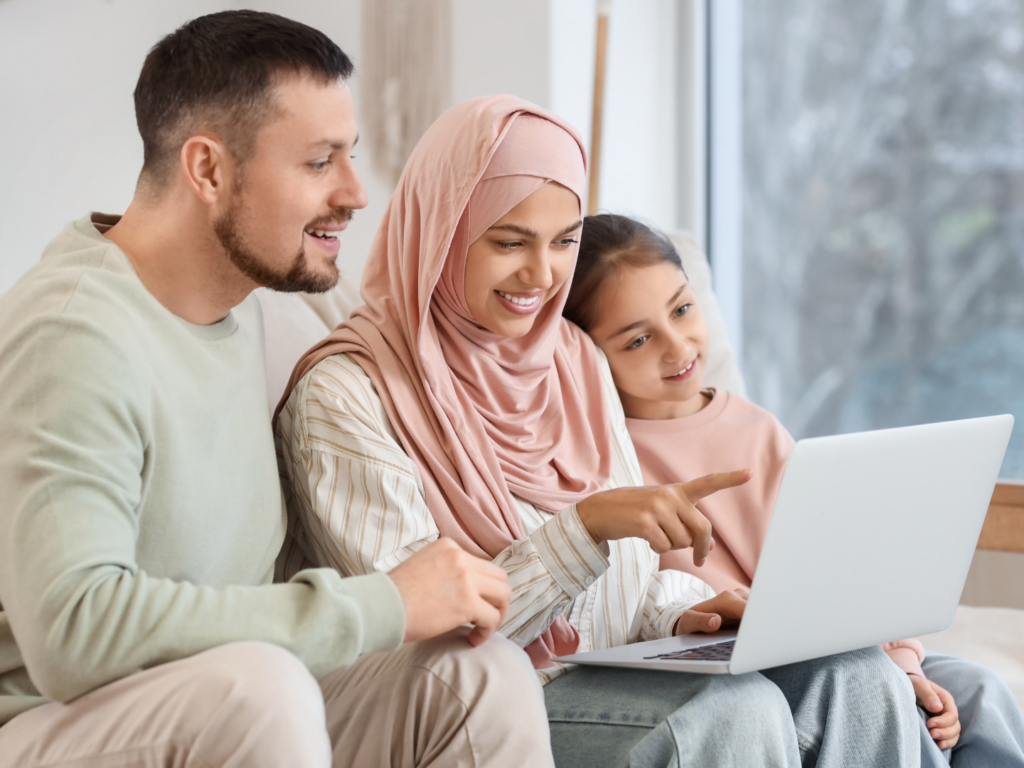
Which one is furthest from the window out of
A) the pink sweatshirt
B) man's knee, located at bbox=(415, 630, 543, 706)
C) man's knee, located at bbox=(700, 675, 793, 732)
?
man's knee, located at bbox=(415, 630, 543, 706)

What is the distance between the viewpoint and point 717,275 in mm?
3080

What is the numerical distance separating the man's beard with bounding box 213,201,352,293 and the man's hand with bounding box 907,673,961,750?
897 mm

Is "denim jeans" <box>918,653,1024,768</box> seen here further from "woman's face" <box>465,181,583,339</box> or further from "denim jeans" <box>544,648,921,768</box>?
"woman's face" <box>465,181,583,339</box>

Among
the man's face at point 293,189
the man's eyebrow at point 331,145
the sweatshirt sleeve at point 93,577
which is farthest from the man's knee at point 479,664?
the man's eyebrow at point 331,145

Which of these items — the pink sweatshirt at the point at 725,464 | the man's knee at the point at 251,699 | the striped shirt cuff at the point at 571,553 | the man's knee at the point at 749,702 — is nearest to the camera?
the man's knee at the point at 251,699

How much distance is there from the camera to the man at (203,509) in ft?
2.53

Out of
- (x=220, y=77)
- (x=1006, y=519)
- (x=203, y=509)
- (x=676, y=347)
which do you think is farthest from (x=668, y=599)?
(x=220, y=77)

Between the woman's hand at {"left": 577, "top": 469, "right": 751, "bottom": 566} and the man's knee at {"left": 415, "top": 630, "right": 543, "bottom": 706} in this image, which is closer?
the man's knee at {"left": 415, "top": 630, "right": 543, "bottom": 706}

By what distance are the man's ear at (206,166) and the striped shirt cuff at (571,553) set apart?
54 centimetres

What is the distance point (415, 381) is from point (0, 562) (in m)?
0.56

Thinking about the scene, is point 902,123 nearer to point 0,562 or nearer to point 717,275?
point 717,275

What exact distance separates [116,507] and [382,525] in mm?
356

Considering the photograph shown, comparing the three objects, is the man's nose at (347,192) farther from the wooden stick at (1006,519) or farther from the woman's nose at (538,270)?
the wooden stick at (1006,519)

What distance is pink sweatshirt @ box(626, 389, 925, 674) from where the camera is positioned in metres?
1.46
